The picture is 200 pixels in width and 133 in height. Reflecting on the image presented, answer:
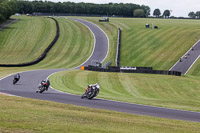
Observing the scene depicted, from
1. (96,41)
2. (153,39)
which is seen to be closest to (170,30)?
(153,39)

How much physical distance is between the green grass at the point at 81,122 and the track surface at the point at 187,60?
50.7 meters

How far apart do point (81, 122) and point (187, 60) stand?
6386 centimetres

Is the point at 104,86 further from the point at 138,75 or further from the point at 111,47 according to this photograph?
the point at 111,47

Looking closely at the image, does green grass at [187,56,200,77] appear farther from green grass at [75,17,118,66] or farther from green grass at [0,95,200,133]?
green grass at [0,95,200,133]

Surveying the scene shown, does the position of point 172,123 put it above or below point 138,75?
above

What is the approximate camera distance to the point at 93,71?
62.6 m

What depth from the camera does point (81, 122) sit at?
Result: 17922mm

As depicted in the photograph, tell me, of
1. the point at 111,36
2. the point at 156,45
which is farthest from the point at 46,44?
the point at 156,45

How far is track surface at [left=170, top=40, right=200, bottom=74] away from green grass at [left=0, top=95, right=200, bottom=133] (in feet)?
166

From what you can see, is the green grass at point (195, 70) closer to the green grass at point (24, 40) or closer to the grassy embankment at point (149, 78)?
the grassy embankment at point (149, 78)

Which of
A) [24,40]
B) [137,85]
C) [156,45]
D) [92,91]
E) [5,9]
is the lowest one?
[137,85]

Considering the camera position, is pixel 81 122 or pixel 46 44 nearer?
pixel 81 122

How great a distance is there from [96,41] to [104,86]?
54525mm

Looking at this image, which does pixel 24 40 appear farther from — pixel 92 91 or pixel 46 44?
pixel 92 91
